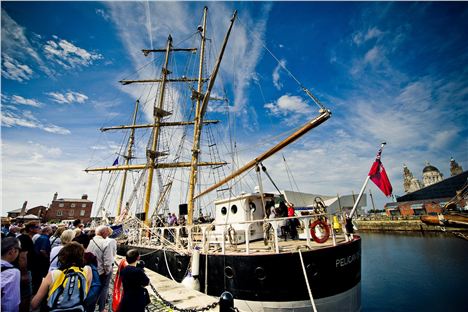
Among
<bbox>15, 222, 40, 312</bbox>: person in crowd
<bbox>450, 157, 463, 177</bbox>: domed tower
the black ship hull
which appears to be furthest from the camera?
<bbox>450, 157, 463, 177</bbox>: domed tower

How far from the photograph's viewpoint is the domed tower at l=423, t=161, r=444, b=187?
10400 cm

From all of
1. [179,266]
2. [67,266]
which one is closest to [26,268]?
[67,266]

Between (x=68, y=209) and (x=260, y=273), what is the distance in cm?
6701

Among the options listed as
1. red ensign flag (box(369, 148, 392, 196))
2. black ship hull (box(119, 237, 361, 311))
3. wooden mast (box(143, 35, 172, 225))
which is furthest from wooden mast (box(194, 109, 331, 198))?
wooden mast (box(143, 35, 172, 225))

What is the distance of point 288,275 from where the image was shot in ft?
22.7

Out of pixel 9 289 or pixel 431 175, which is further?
pixel 431 175

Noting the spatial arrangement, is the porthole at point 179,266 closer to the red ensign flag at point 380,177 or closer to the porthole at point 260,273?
the porthole at point 260,273

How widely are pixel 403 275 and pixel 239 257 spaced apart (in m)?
19.7

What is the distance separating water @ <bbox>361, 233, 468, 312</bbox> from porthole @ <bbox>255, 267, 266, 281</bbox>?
Result: 9.80 metres

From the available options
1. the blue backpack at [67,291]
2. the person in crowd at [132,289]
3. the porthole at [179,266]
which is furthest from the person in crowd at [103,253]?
the porthole at [179,266]

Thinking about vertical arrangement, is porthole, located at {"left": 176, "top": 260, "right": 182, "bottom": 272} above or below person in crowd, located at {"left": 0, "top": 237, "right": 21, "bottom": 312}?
below

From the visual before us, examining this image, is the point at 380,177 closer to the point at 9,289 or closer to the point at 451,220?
the point at 451,220

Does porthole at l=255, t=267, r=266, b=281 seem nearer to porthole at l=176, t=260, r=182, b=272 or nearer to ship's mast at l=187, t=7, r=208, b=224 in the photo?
porthole at l=176, t=260, r=182, b=272

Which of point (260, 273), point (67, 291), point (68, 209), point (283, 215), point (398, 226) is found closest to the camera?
point (67, 291)
